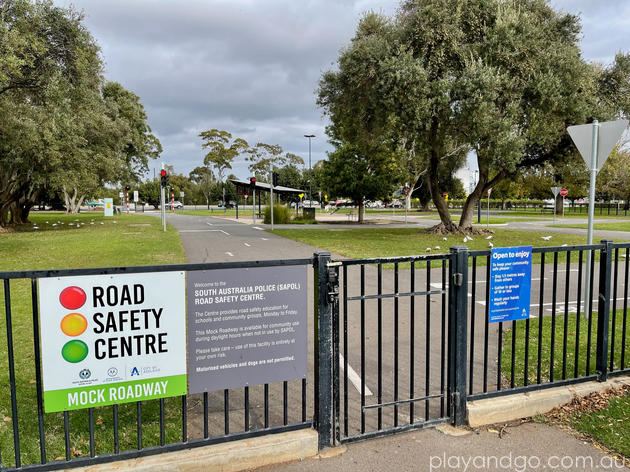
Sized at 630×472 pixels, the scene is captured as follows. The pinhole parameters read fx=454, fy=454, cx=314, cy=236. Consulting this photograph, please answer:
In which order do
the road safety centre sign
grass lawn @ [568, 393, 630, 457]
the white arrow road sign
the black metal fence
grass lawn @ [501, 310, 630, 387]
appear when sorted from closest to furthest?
the road safety centre sign → the black metal fence → grass lawn @ [568, 393, 630, 457] → grass lawn @ [501, 310, 630, 387] → the white arrow road sign

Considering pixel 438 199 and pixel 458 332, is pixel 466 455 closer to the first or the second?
pixel 458 332

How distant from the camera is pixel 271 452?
3.10m

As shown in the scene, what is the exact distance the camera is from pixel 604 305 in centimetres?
417

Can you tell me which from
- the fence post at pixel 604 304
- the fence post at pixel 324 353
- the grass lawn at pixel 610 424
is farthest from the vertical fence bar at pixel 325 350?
the fence post at pixel 604 304

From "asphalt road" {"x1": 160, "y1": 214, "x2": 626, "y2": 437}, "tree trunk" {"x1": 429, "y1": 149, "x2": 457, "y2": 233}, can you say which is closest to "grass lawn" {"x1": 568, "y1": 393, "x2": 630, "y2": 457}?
"asphalt road" {"x1": 160, "y1": 214, "x2": 626, "y2": 437}

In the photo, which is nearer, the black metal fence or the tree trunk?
the black metal fence

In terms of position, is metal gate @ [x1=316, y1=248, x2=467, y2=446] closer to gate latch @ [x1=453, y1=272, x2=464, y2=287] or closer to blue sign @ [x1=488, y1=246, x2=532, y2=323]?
gate latch @ [x1=453, y1=272, x2=464, y2=287]

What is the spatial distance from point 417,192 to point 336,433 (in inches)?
2737

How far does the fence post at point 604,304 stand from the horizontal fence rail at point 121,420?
2.75 meters

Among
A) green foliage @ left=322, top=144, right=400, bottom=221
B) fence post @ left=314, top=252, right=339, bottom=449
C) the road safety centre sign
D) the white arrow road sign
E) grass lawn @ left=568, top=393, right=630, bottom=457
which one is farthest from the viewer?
green foliage @ left=322, top=144, right=400, bottom=221

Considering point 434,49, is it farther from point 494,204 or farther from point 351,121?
point 494,204

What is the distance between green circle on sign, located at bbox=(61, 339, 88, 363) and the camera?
275 cm

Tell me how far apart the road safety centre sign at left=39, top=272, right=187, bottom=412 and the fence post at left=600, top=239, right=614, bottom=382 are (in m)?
3.72

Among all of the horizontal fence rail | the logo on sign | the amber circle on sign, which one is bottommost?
the horizontal fence rail
